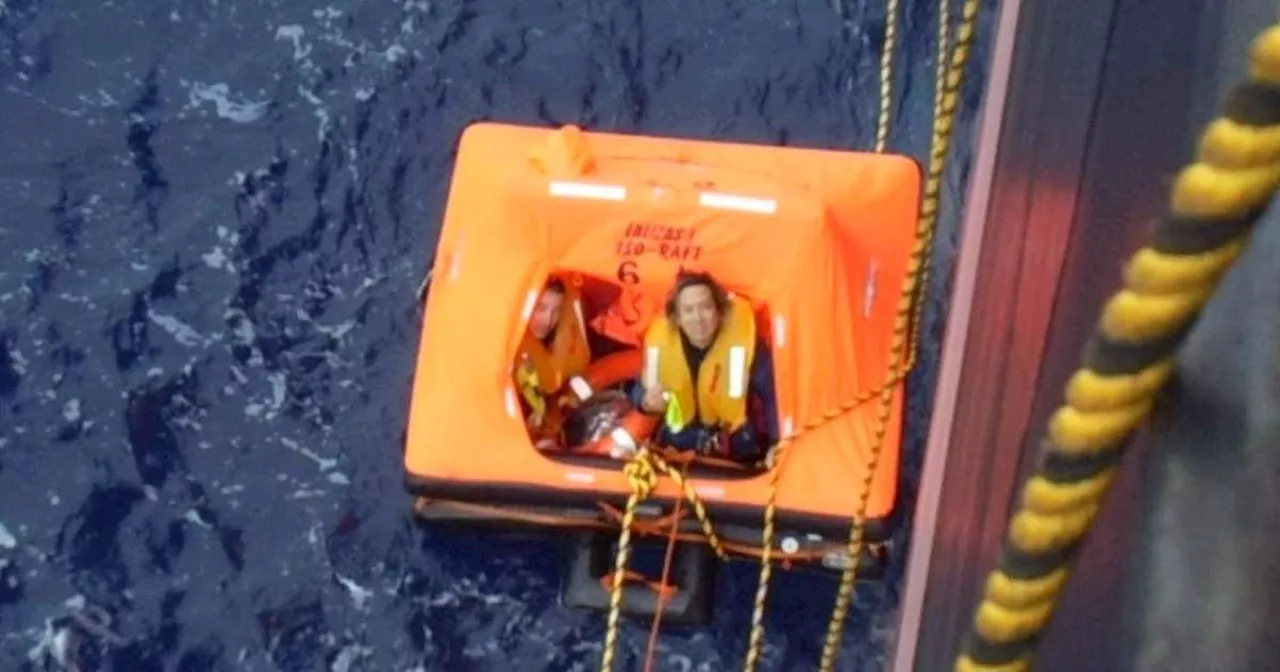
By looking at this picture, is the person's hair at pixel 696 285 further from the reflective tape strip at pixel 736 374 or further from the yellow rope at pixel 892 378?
the yellow rope at pixel 892 378

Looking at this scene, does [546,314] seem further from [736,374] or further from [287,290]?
[287,290]

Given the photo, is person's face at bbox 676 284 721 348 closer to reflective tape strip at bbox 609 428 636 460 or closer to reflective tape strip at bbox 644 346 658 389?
reflective tape strip at bbox 644 346 658 389

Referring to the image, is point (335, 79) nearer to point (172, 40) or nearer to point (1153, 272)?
point (172, 40)

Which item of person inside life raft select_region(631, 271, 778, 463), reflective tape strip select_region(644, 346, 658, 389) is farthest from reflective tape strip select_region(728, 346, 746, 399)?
reflective tape strip select_region(644, 346, 658, 389)

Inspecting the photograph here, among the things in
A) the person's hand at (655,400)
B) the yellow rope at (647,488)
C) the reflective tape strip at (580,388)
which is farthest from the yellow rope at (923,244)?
the reflective tape strip at (580,388)

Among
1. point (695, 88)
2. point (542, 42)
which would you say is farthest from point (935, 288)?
point (542, 42)

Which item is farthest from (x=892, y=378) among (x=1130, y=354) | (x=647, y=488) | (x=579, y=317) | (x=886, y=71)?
(x=1130, y=354)
